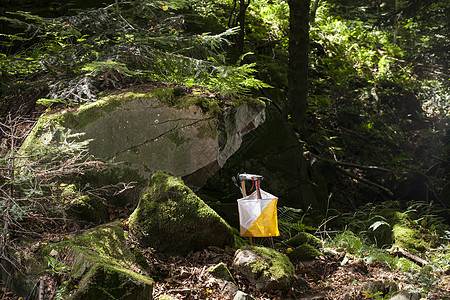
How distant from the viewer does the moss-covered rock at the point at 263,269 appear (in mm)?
3801

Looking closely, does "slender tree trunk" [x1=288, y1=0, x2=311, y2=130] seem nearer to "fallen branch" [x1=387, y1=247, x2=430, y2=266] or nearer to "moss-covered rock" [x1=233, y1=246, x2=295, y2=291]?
"fallen branch" [x1=387, y1=247, x2=430, y2=266]

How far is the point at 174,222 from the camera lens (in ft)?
13.1

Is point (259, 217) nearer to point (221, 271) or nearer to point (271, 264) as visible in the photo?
point (271, 264)

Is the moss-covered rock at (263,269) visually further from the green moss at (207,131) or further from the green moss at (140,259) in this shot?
the green moss at (207,131)

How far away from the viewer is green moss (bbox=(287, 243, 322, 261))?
16.1ft

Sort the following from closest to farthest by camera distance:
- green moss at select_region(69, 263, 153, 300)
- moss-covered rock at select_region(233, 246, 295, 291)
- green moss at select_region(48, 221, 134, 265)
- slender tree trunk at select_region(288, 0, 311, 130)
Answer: green moss at select_region(69, 263, 153, 300)
green moss at select_region(48, 221, 134, 265)
moss-covered rock at select_region(233, 246, 295, 291)
slender tree trunk at select_region(288, 0, 311, 130)

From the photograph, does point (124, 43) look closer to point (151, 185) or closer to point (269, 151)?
point (151, 185)

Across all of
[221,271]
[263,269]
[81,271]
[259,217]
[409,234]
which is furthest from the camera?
Result: [409,234]

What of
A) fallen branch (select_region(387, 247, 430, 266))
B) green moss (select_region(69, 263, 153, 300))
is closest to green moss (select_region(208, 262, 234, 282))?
green moss (select_region(69, 263, 153, 300))

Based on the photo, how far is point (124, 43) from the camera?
546 cm

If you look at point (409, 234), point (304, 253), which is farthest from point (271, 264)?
point (409, 234)

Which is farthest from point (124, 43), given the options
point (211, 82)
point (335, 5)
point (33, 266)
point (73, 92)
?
point (335, 5)

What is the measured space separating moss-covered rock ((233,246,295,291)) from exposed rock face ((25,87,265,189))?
149 centimetres

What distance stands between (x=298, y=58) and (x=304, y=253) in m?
5.15
